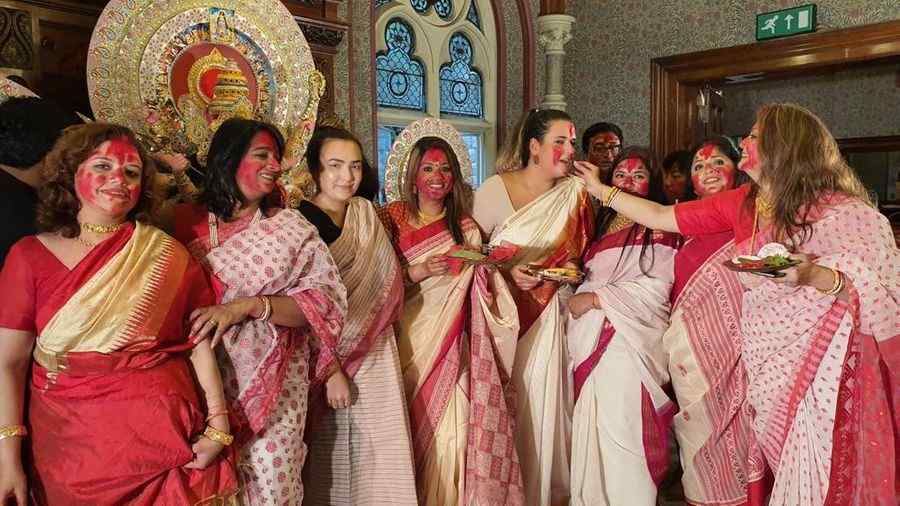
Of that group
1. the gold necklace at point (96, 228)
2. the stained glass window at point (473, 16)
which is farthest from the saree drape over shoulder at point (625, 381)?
the stained glass window at point (473, 16)

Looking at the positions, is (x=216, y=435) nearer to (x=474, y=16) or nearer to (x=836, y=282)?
(x=836, y=282)

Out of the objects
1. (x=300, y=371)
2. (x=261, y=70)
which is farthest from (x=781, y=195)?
(x=261, y=70)

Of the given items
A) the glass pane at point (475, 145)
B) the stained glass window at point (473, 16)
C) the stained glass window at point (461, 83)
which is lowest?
the glass pane at point (475, 145)

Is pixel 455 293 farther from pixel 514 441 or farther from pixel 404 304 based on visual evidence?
pixel 514 441

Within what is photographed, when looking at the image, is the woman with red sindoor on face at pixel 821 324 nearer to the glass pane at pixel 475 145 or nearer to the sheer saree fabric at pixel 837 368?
the sheer saree fabric at pixel 837 368

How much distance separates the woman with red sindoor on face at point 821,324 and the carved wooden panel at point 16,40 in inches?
102

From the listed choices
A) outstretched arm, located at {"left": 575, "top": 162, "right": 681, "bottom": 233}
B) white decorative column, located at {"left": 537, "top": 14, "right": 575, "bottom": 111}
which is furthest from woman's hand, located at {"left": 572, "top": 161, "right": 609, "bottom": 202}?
white decorative column, located at {"left": 537, "top": 14, "right": 575, "bottom": 111}

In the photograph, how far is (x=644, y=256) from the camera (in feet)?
9.89

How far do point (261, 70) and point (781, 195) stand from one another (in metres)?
1.89

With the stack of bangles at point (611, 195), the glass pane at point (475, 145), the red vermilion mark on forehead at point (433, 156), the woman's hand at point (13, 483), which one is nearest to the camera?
the woman's hand at point (13, 483)

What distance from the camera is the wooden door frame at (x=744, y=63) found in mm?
5180

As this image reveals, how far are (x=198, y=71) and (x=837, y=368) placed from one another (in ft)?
7.79

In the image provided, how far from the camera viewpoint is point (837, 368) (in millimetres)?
2467

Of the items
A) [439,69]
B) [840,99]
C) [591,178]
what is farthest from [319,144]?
[840,99]
